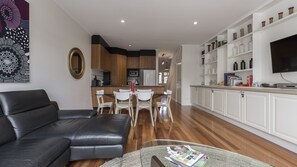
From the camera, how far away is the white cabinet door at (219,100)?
423 centimetres

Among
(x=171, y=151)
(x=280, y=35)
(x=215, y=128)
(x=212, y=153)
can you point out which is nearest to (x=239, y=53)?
(x=280, y=35)

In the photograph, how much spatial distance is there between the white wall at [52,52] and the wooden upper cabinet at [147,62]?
3631mm

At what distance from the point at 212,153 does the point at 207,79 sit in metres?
5.13

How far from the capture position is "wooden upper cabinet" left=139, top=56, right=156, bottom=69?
309 inches

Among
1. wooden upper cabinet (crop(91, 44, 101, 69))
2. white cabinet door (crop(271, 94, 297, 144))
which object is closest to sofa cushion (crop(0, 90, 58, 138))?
wooden upper cabinet (crop(91, 44, 101, 69))

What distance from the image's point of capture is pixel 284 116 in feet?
7.93

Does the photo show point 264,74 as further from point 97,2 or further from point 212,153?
point 97,2

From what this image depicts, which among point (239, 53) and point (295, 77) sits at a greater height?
point (239, 53)

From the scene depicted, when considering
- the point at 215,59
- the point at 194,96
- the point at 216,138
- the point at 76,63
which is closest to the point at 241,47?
the point at 215,59

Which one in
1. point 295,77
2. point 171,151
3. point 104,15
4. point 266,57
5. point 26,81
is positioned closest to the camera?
point 171,151

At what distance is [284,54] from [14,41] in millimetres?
4276

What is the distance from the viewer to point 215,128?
359cm

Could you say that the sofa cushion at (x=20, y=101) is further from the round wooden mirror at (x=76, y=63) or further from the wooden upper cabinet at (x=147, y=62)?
the wooden upper cabinet at (x=147, y=62)

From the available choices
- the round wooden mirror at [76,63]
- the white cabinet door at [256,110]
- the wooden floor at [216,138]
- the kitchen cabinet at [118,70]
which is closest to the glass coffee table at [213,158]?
the wooden floor at [216,138]
